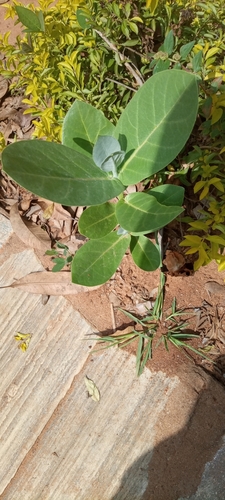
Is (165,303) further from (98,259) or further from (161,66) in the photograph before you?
(161,66)

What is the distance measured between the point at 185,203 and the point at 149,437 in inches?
40.9

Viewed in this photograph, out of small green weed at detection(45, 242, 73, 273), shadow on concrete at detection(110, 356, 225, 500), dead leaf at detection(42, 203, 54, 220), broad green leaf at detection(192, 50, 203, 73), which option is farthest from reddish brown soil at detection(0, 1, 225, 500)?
broad green leaf at detection(192, 50, 203, 73)

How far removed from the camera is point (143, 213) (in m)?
1.17

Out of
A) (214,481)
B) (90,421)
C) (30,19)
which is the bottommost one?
(214,481)

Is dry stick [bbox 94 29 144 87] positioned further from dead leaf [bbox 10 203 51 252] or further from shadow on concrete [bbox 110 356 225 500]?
shadow on concrete [bbox 110 356 225 500]

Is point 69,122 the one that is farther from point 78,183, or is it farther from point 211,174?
point 211,174

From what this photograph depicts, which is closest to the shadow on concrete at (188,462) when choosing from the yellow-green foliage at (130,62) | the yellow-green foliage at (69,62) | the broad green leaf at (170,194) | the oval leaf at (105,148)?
the yellow-green foliage at (130,62)

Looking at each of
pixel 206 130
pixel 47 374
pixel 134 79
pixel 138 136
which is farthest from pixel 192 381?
pixel 134 79

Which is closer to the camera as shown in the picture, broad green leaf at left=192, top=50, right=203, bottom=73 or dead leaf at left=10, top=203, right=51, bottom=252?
broad green leaf at left=192, top=50, right=203, bottom=73

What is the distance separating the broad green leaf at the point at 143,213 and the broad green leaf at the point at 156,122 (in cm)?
6

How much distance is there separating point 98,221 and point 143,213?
19 cm

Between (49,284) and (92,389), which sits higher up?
(49,284)

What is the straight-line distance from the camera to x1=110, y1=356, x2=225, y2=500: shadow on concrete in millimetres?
1800

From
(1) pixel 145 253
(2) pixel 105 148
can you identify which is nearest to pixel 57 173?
(2) pixel 105 148
